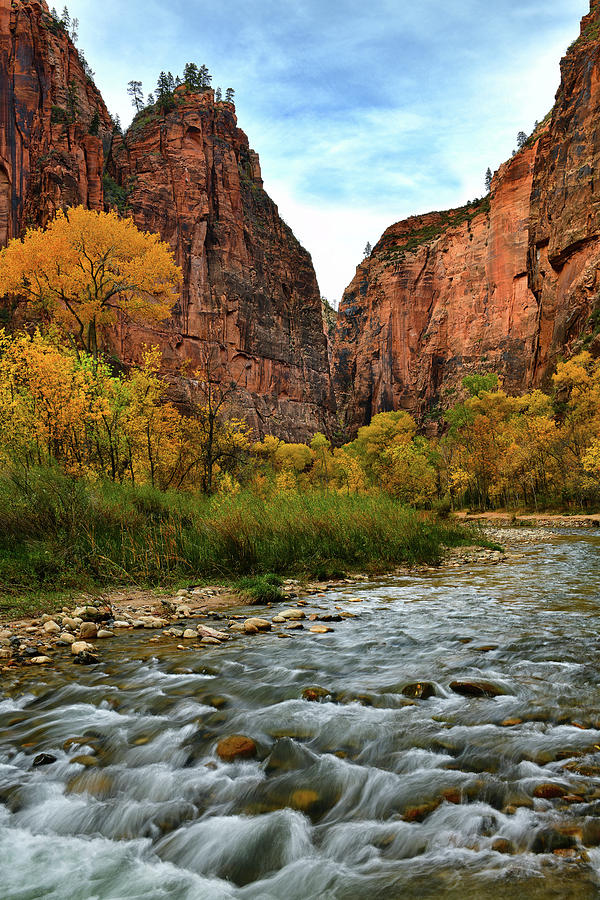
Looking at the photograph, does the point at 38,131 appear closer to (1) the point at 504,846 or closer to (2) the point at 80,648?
(2) the point at 80,648

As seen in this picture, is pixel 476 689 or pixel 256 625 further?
pixel 256 625

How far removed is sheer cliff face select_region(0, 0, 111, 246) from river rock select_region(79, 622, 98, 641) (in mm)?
59996

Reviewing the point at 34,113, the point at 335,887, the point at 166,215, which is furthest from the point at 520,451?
the point at 34,113

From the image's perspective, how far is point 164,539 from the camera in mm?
9453

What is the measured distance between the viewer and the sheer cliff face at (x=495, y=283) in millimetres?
51375

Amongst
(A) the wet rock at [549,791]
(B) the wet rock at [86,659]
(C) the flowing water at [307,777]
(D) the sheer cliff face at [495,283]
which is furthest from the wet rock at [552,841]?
(D) the sheer cliff face at [495,283]

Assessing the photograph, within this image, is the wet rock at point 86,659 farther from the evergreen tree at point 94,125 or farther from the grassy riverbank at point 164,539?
the evergreen tree at point 94,125

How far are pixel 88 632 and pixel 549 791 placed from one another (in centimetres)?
504

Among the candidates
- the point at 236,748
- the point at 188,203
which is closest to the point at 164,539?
the point at 236,748

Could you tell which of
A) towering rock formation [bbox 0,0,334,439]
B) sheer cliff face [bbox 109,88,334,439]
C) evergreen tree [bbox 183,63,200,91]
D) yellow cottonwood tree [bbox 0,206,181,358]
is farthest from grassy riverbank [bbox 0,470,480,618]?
evergreen tree [bbox 183,63,200,91]

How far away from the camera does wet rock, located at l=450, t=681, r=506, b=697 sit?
12.8 ft

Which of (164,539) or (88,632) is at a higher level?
(164,539)

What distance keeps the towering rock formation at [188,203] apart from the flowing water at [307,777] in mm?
60461

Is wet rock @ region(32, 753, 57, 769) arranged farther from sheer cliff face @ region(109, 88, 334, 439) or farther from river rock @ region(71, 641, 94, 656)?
sheer cliff face @ region(109, 88, 334, 439)
